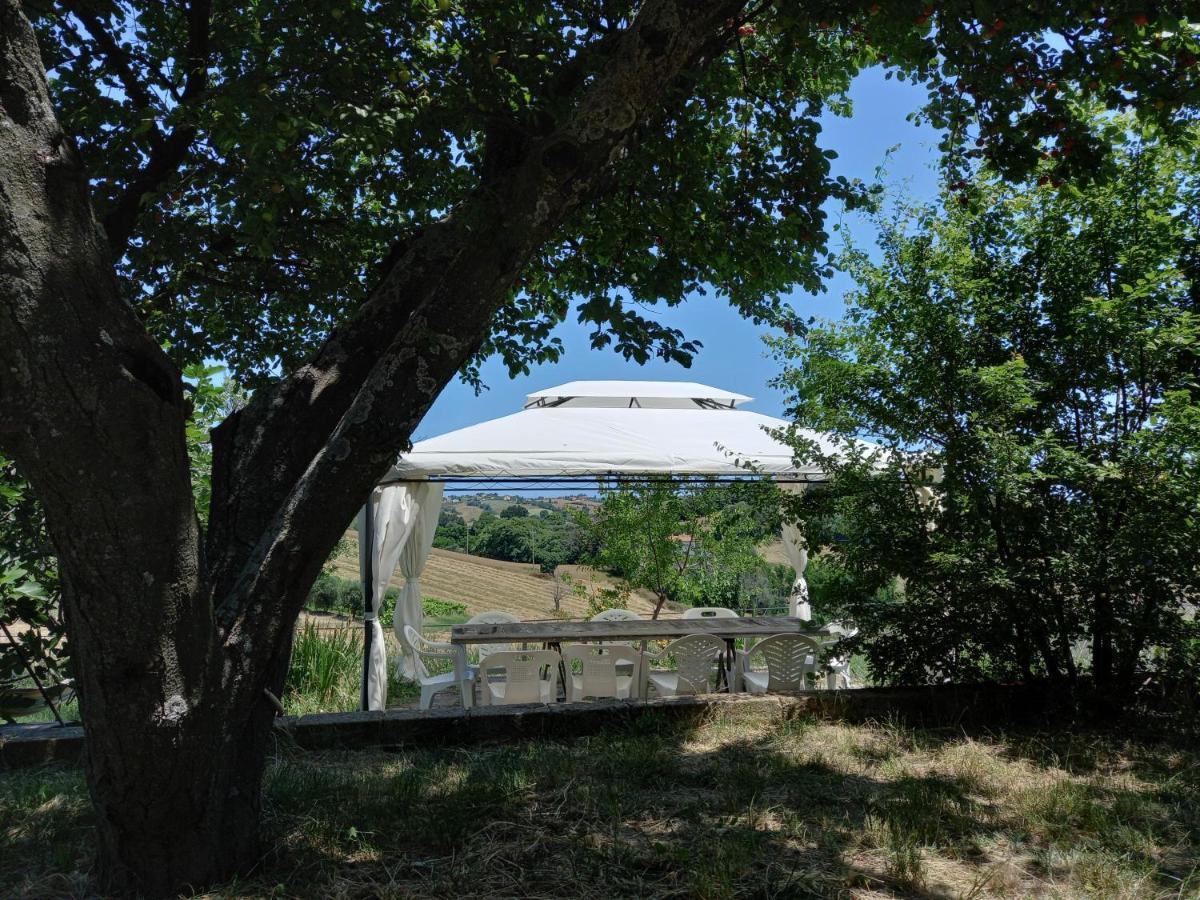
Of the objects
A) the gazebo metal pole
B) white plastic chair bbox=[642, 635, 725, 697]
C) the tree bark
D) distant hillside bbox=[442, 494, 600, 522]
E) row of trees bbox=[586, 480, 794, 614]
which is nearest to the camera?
the tree bark

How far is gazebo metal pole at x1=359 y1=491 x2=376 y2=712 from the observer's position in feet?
24.9

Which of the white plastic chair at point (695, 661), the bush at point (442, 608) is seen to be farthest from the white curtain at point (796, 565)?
the bush at point (442, 608)

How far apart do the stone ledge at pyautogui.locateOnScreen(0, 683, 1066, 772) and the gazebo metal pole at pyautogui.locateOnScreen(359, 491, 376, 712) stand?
216 centimetres

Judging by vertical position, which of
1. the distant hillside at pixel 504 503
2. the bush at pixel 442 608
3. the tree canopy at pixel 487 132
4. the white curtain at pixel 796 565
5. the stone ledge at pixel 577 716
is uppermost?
the tree canopy at pixel 487 132

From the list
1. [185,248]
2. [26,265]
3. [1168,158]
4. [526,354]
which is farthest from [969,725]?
[185,248]

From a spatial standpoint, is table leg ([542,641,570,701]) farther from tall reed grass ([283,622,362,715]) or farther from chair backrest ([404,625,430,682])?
tall reed grass ([283,622,362,715])

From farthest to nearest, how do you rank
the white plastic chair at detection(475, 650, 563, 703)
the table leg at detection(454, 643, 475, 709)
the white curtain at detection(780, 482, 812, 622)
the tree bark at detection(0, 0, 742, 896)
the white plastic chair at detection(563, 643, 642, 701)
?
the white curtain at detection(780, 482, 812, 622) < the table leg at detection(454, 643, 475, 709) < the white plastic chair at detection(563, 643, 642, 701) < the white plastic chair at detection(475, 650, 563, 703) < the tree bark at detection(0, 0, 742, 896)

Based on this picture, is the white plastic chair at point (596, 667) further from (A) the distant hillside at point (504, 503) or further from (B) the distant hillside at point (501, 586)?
(B) the distant hillside at point (501, 586)

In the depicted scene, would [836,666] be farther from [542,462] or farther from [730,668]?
[542,462]

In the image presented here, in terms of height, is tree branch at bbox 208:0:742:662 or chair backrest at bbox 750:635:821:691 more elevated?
tree branch at bbox 208:0:742:662

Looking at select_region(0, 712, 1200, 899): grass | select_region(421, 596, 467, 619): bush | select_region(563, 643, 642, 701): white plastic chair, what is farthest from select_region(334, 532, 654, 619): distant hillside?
select_region(0, 712, 1200, 899): grass

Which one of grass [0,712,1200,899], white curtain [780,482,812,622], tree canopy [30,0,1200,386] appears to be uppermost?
tree canopy [30,0,1200,386]

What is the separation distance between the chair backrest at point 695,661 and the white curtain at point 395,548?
2.43m

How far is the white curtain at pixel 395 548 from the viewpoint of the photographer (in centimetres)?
773
